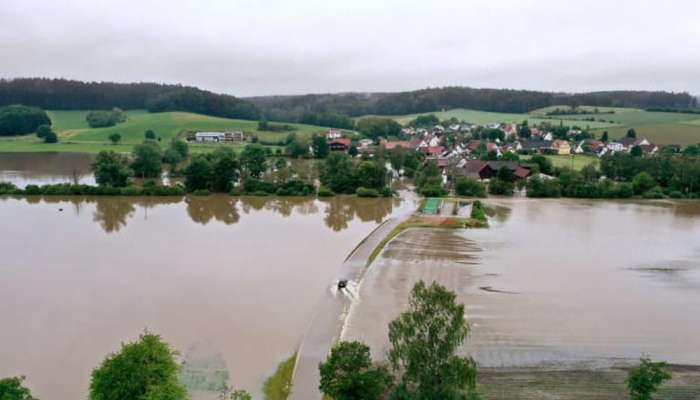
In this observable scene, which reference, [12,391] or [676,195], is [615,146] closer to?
[676,195]

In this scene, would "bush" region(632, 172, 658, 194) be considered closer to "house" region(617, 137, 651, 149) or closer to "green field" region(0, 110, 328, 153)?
"house" region(617, 137, 651, 149)

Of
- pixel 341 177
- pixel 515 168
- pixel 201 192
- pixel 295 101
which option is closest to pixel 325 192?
pixel 341 177

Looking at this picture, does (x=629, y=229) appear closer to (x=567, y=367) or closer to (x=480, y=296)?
(x=480, y=296)

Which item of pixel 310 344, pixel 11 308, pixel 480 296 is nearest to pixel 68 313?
pixel 11 308

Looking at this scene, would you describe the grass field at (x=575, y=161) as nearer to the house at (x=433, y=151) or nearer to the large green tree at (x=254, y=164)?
the house at (x=433, y=151)

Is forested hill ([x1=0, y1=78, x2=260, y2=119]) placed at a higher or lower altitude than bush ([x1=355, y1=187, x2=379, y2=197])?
higher

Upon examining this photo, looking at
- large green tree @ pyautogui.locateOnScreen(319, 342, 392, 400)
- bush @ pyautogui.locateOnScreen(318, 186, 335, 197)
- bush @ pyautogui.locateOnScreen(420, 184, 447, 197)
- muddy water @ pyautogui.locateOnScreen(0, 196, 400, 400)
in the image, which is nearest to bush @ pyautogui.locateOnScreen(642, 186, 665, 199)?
bush @ pyautogui.locateOnScreen(420, 184, 447, 197)

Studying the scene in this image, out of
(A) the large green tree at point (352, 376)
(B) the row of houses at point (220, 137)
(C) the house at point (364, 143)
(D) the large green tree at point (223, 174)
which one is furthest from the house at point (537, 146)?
(A) the large green tree at point (352, 376)
